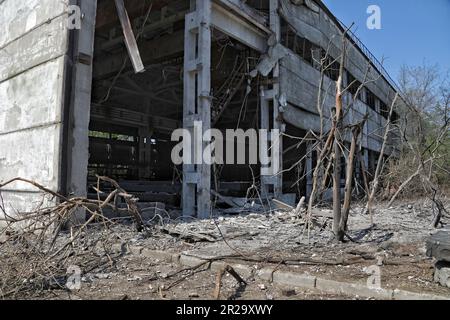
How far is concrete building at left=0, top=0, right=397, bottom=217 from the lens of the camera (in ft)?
20.1

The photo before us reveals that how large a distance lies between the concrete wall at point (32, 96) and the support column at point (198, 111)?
2.74m

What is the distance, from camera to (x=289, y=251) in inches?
180

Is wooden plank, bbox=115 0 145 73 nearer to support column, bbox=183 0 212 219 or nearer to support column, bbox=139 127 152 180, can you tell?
support column, bbox=183 0 212 219

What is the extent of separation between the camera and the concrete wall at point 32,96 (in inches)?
237

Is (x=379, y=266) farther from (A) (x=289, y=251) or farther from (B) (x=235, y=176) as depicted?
(B) (x=235, y=176)

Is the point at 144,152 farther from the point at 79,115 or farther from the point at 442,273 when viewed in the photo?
the point at 442,273

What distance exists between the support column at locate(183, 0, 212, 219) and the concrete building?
0.03 m

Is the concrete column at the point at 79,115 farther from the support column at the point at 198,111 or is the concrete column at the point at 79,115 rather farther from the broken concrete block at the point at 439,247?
the broken concrete block at the point at 439,247

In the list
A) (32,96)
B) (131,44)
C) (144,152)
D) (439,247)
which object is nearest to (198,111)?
(131,44)

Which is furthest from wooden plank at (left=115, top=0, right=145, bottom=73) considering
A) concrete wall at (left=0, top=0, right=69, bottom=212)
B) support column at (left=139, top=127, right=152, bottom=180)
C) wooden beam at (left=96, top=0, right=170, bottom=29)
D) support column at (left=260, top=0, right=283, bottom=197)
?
support column at (left=139, top=127, right=152, bottom=180)

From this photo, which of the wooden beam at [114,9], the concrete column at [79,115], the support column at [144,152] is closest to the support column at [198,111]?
the wooden beam at [114,9]

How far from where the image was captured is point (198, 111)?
307 inches

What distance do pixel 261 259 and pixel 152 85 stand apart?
40.7ft
